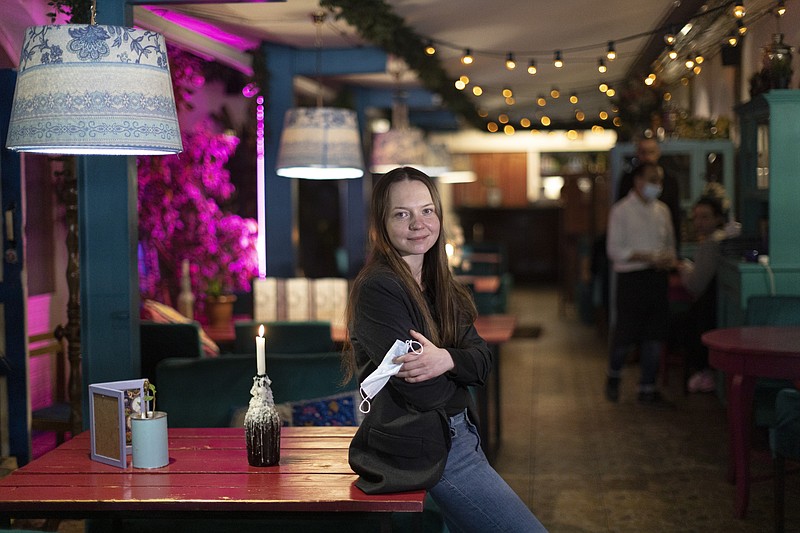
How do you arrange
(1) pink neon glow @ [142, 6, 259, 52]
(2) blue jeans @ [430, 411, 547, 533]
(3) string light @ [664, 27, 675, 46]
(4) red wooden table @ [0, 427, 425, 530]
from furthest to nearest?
(3) string light @ [664, 27, 675, 46], (1) pink neon glow @ [142, 6, 259, 52], (2) blue jeans @ [430, 411, 547, 533], (4) red wooden table @ [0, 427, 425, 530]

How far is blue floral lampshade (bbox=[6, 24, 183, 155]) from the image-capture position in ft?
8.38

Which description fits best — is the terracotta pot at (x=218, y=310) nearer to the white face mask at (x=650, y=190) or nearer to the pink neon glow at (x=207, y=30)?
the pink neon glow at (x=207, y=30)

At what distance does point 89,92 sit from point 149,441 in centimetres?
93

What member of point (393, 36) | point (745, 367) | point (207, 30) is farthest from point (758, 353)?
point (207, 30)

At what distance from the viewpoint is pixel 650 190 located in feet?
21.9

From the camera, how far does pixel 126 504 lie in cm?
240

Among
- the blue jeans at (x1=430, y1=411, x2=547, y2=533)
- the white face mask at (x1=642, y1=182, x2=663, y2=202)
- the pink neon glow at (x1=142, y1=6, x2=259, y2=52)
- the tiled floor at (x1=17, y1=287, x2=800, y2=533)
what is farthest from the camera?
the white face mask at (x1=642, y1=182, x2=663, y2=202)

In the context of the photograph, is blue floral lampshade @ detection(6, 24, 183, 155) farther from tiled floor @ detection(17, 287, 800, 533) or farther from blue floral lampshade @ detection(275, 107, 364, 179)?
blue floral lampshade @ detection(275, 107, 364, 179)

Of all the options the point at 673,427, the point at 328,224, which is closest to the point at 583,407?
the point at 673,427

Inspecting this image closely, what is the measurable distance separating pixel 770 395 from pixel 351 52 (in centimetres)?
455

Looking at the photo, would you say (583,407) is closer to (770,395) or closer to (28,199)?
(770,395)

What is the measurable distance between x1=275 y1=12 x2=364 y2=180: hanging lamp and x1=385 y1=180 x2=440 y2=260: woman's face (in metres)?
2.61

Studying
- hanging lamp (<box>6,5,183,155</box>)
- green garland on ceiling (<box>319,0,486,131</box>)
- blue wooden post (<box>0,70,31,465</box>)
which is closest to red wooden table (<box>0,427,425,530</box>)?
hanging lamp (<box>6,5,183,155</box>)

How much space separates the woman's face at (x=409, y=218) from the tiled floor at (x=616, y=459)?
6.96 feet
